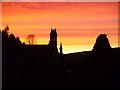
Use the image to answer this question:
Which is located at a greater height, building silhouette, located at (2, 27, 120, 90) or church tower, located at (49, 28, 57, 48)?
church tower, located at (49, 28, 57, 48)

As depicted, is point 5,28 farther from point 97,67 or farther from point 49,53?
point 97,67

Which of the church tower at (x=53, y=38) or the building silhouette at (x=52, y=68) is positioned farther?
Answer: the church tower at (x=53, y=38)

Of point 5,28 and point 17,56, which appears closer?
point 17,56

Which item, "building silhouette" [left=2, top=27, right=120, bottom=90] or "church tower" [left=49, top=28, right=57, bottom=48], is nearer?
"building silhouette" [left=2, top=27, right=120, bottom=90]

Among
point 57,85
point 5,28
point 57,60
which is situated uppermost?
point 5,28

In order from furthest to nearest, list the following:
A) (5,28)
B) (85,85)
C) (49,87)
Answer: (5,28)
(49,87)
(85,85)

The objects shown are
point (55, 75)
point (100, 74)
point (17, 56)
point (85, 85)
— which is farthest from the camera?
point (17, 56)

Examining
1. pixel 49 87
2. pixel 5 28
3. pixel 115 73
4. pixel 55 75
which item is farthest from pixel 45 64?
pixel 5 28

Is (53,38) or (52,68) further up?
(53,38)

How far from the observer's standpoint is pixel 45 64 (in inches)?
2564

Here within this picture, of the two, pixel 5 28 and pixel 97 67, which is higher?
pixel 5 28

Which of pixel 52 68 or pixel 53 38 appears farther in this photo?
pixel 53 38

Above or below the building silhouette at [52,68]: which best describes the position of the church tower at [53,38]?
above

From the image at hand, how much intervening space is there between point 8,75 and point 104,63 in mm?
26207
